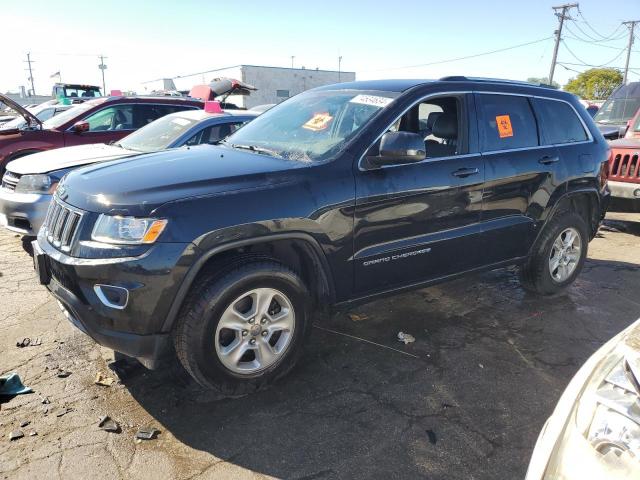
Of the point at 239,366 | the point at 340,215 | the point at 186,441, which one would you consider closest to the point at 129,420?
the point at 186,441

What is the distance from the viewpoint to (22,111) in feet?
24.5

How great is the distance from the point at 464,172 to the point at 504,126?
712mm

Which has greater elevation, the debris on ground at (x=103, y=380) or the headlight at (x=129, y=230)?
the headlight at (x=129, y=230)

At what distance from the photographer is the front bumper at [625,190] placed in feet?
22.0

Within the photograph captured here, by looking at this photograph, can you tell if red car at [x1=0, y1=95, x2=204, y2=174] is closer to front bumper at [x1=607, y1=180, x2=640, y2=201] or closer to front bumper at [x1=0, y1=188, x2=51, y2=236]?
front bumper at [x1=0, y1=188, x2=51, y2=236]

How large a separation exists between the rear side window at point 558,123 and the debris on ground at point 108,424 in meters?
3.95

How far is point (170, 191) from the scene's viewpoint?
2.72 meters

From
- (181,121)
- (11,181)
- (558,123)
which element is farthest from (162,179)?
(11,181)

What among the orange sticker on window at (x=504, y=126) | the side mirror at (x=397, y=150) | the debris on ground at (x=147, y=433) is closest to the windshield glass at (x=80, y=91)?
the orange sticker on window at (x=504, y=126)

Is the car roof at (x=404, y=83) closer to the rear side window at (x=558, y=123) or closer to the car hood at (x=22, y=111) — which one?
the rear side window at (x=558, y=123)

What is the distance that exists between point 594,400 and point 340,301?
1812 mm

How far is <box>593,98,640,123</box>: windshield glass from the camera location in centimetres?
1011

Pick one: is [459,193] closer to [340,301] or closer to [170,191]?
[340,301]

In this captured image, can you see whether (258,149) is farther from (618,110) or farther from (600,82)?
(600,82)
